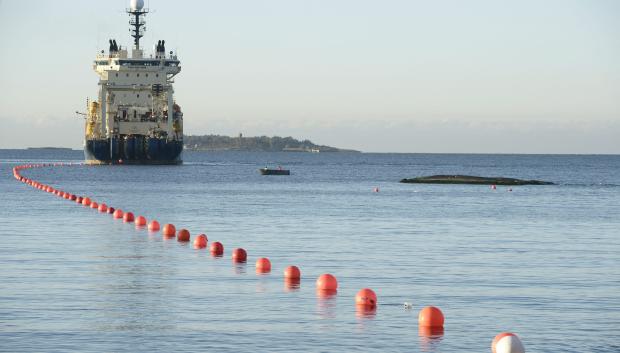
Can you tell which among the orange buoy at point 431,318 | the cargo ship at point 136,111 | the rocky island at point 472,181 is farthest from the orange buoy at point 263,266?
the cargo ship at point 136,111

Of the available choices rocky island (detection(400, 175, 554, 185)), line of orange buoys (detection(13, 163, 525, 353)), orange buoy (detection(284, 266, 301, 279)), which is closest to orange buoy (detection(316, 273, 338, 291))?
line of orange buoys (detection(13, 163, 525, 353))

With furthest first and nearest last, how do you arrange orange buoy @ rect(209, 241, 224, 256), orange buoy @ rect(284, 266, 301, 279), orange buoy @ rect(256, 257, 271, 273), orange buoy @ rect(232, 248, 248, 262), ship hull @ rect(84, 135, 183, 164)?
ship hull @ rect(84, 135, 183, 164) < orange buoy @ rect(209, 241, 224, 256) < orange buoy @ rect(232, 248, 248, 262) < orange buoy @ rect(256, 257, 271, 273) < orange buoy @ rect(284, 266, 301, 279)

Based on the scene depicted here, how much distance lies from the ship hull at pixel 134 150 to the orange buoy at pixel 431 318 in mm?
137634

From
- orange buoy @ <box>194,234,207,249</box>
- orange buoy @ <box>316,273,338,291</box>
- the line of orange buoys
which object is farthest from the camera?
orange buoy @ <box>194,234,207,249</box>

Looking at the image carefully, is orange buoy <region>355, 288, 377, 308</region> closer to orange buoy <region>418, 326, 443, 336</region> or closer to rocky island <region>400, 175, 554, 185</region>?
orange buoy <region>418, 326, 443, 336</region>

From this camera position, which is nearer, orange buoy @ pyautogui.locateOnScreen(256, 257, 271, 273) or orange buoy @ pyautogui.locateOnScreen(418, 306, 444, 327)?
orange buoy @ pyautogui.locateOnScreen(418, 306, 444, 327)

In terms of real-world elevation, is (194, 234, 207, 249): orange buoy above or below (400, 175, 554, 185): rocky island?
above

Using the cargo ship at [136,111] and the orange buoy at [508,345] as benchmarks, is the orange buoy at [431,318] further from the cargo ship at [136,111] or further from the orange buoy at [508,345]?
the cargo ship at [136,111]

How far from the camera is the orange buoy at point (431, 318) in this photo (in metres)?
23.3

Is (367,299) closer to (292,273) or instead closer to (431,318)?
(431,318)

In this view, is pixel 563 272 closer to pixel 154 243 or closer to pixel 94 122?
pixel 154 243

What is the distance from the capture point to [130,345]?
2103 cm

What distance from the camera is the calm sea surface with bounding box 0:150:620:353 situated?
22.2 metres

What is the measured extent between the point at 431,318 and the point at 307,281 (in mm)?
8126
